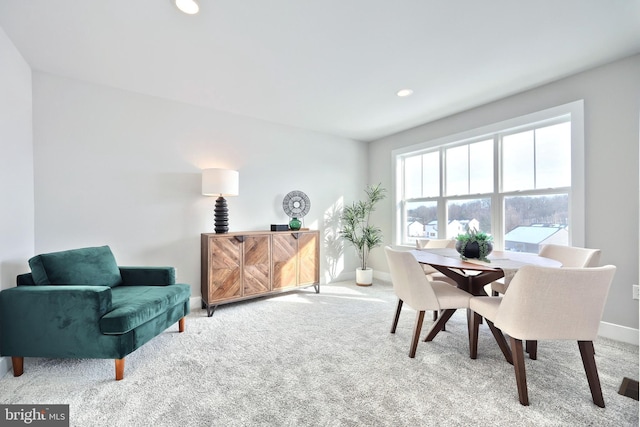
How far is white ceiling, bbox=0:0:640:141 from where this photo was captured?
1.73 metres

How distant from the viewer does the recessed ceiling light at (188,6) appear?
1.66 meters

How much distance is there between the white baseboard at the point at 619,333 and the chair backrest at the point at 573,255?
2.50ft

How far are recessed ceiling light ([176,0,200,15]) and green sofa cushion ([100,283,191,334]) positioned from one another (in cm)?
203

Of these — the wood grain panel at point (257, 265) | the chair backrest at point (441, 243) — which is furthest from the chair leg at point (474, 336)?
the wood grain panel at point (257, 265)

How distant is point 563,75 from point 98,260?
15.3 feet

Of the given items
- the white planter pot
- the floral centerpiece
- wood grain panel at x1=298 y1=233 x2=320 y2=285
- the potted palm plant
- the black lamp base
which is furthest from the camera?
the potted palm plant

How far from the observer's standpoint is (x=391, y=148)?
176 inches

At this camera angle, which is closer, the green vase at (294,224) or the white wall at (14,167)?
the white wall at (14,167)

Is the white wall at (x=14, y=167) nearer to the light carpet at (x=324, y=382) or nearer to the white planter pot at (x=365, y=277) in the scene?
the light carpet at (x=324, y=382)

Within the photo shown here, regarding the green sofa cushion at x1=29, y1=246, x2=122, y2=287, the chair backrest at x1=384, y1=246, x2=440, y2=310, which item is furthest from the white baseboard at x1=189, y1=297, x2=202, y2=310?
the chair backrest at x1=384, y1=246, x2=440, y2=310

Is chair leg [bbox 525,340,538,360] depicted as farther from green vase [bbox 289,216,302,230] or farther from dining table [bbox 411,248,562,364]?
green vase [bbox 289,216,302,230]

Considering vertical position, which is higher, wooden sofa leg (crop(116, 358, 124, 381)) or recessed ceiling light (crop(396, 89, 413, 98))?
recessed ceiling light (crop(396, 89, 413, 98))

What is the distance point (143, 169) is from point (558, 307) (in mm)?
3790

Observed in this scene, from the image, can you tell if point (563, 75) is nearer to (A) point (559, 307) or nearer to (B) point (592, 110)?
(B) point (592, 110)
